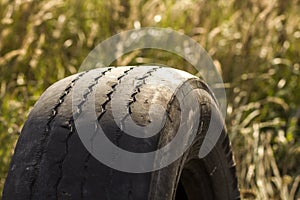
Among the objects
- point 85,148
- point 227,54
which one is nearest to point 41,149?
point 85,148

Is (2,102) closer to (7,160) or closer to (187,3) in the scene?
(7,160)

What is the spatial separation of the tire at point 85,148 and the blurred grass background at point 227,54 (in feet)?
6.15

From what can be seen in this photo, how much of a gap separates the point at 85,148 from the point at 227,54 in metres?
3.38

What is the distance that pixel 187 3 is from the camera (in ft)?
18.9

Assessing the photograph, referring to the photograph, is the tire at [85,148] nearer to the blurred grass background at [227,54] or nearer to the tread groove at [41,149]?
the tread groove at [41,149]

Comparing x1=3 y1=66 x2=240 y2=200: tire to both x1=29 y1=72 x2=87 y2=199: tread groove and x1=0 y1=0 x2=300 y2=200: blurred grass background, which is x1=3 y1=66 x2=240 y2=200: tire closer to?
x1=29 y1=72 x2=87 y2=199: tread groove

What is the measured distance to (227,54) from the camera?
17.6ft

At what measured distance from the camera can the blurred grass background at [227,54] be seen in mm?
4508

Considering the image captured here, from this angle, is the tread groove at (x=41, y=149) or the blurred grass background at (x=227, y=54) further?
the blurred grass background at (x=227, y=54)

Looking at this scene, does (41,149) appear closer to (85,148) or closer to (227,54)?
(85,148)

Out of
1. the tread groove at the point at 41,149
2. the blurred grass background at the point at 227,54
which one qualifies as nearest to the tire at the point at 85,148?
the tread groove at the point at 41,149

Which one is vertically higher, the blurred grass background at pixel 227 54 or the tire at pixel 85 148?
the tire at pixel 85 148

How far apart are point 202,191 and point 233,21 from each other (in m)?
2.87

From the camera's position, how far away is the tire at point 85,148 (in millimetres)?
2043
